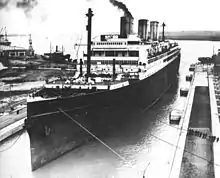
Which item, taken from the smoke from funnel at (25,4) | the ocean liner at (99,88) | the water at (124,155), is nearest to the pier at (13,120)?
the water at (124,155)

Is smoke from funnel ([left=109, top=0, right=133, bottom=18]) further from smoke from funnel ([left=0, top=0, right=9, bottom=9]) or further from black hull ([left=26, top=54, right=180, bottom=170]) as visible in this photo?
smoke from funnel ([left=0, top=0, right=9, bottom=9])

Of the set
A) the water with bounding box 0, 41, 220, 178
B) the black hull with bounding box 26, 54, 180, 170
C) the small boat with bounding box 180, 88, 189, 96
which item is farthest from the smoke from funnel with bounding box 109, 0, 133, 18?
the small boat with bounding box 180, 88, 189, 96

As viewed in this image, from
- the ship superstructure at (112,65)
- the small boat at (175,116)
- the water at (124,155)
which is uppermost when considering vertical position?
the ship superstructure at (112,65)

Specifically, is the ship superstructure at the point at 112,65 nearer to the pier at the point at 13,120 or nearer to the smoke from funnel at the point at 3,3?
the pier at the point at 13,120

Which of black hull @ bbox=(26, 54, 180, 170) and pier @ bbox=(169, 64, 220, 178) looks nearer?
pier @ bbox=(169, 64, 220, 178)

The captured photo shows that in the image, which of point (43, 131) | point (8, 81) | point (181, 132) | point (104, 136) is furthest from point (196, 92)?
point (8, 81)

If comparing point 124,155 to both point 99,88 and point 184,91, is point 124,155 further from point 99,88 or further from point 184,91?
point 184,91

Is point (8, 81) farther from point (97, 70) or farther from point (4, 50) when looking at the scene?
point (97, 70)
